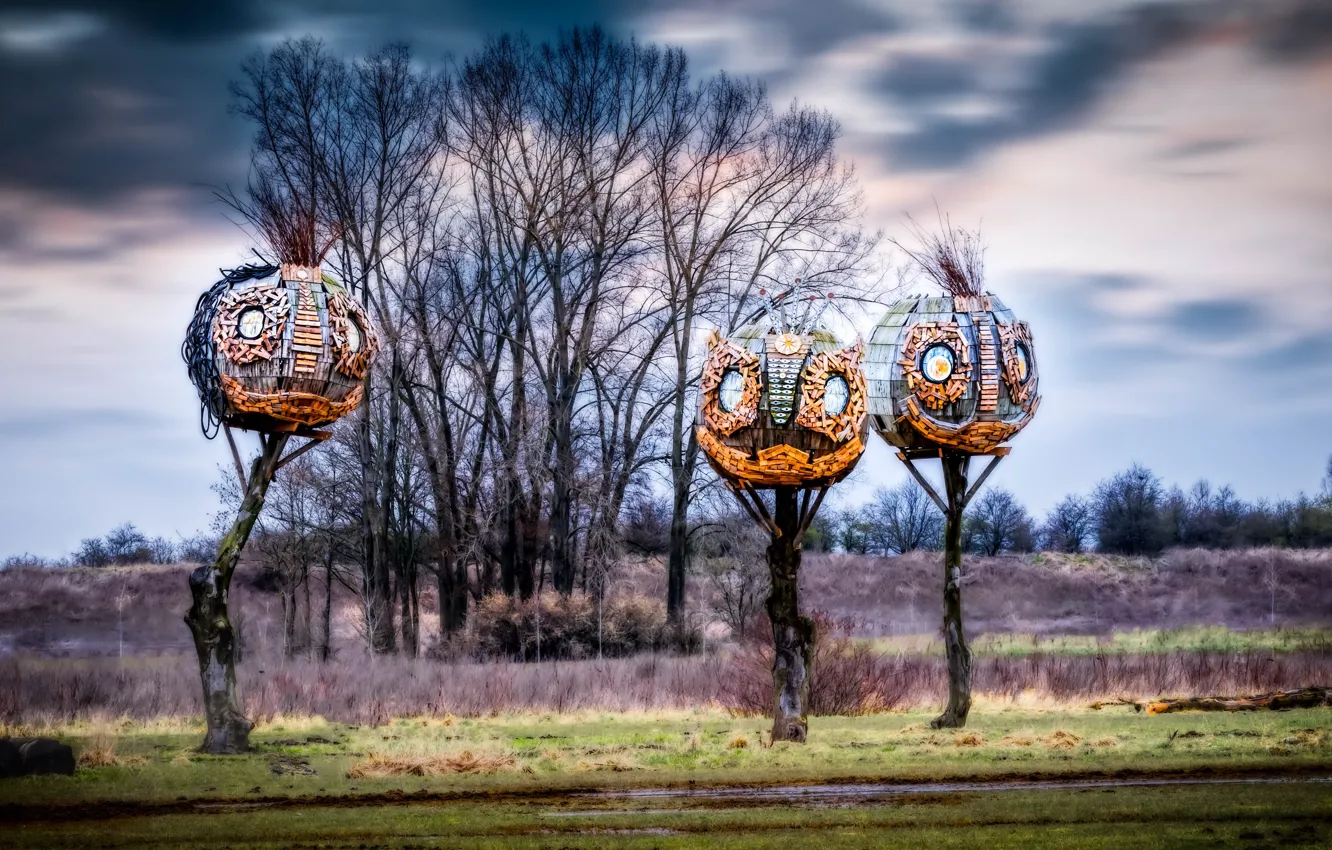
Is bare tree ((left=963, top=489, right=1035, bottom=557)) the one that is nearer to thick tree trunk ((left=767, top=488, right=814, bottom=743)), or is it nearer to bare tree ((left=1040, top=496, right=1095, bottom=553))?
bare tree ((left=1040, top=496, right=1095, bottom=553))

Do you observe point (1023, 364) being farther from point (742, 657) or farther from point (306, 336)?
point (306, 336)

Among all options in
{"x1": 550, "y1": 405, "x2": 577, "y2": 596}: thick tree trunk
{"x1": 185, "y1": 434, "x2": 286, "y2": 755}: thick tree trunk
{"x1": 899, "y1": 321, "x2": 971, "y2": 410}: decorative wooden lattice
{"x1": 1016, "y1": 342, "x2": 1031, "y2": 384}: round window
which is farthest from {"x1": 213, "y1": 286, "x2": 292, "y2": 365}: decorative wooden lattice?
{"x1": 550, "y1": 405, "x2": 577, "y2": 596}: thick tree trunk

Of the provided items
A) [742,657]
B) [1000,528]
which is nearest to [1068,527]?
[1000,528]

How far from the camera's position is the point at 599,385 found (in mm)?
49062

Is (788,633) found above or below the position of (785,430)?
below

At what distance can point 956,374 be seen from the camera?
25.4 metres

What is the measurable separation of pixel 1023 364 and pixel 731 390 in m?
5.59

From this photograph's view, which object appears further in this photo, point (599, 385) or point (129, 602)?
point (129, 602)

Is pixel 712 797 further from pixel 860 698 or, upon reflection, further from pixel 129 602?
pixel 129 602

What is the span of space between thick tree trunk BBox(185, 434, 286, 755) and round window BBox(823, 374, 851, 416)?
810 cm

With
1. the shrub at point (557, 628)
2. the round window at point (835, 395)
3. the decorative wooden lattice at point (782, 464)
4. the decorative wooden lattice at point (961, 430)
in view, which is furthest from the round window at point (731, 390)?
the shrub at point (557, 628)

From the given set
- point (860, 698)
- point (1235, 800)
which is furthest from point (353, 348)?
point (1235, 800)

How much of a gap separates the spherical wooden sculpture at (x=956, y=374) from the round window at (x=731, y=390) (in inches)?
142

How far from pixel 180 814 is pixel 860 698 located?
14971 millimetres
